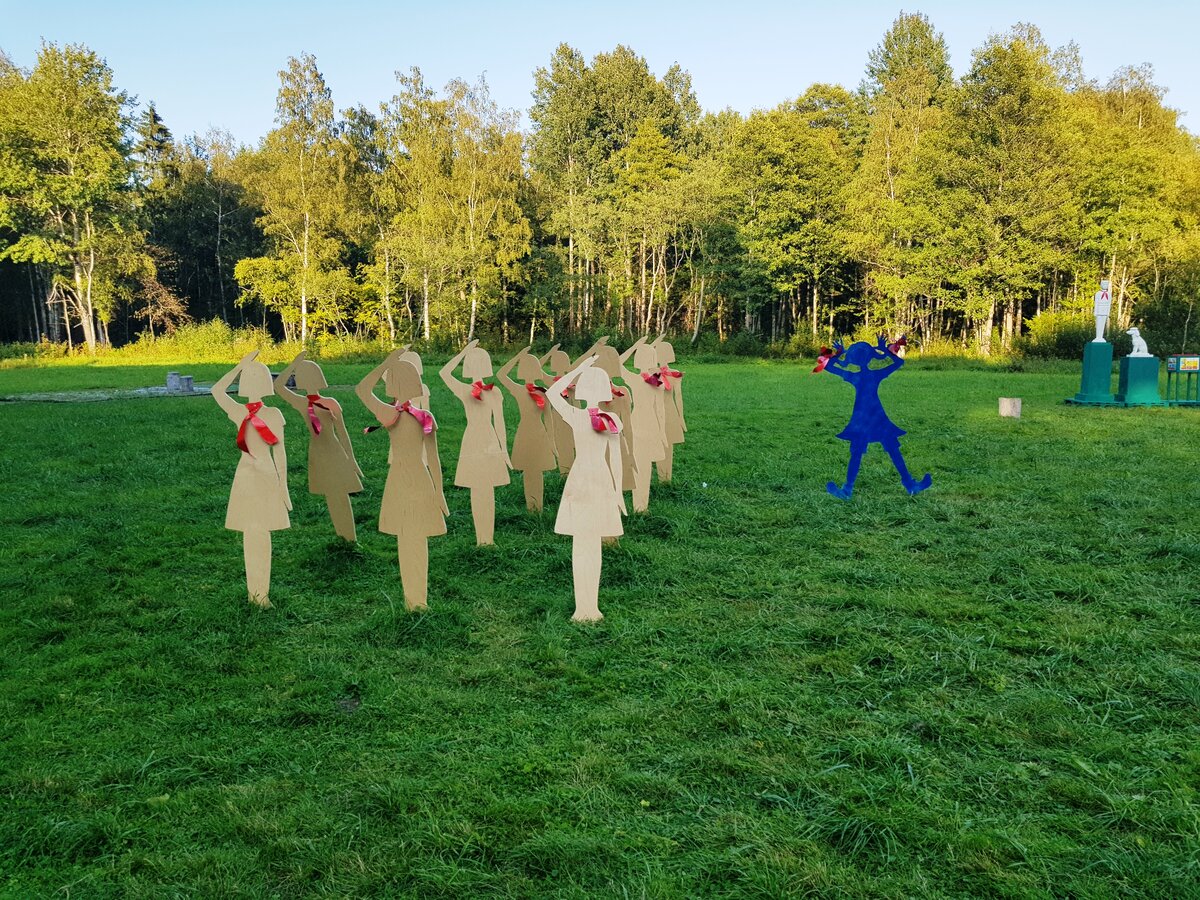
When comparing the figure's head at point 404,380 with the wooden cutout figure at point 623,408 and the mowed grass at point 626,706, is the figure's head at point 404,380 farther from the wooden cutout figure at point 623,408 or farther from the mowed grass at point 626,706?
the wooden cutout figure at point 623,408

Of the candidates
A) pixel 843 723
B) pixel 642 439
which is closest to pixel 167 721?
pixel 843 723

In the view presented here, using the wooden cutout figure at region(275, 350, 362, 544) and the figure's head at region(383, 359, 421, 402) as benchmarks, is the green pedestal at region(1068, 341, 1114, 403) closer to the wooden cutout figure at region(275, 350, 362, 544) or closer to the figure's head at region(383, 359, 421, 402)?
the wooden cutout figure at region(275, 350, 362, 544)

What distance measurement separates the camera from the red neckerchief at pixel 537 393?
9125mm

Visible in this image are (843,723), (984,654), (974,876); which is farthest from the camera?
(984,654)

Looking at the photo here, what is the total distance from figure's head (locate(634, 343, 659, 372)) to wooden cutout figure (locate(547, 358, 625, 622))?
297 cm

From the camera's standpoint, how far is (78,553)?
8.46 metres

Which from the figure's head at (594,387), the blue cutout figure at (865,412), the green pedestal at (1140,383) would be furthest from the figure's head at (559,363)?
the green pedestal at (1140,383)

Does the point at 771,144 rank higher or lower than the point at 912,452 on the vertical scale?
higher

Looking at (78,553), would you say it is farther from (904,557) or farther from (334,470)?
(904,557)

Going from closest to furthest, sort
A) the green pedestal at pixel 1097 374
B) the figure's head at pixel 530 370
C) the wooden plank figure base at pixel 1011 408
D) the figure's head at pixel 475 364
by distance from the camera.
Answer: the figure's head at pixel 475 364, the figure's head at pixel 530 370, the wooden plank figure base at pixel 1011 408, the green pedestal at pixel 1097 374

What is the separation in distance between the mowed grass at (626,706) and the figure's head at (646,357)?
184 cm

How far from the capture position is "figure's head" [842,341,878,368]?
33.4 feet

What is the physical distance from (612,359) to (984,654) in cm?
514

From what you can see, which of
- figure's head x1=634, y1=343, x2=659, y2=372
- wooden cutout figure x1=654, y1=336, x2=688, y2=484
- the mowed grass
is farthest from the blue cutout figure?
figure's head x1=634, y1=343, x2=659, y2=372
